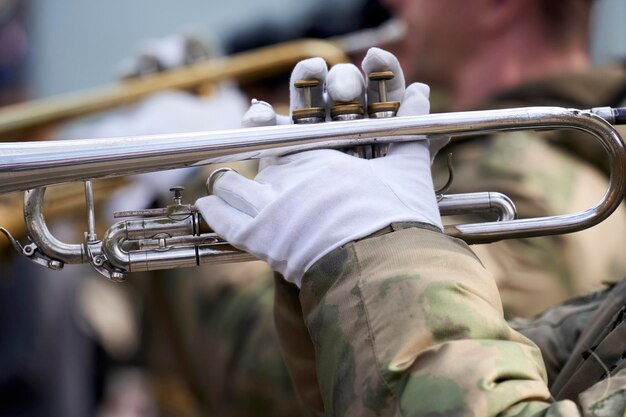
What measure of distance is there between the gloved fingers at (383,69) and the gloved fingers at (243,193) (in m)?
0.20

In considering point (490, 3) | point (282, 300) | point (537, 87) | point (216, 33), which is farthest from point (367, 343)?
point (216, 33)

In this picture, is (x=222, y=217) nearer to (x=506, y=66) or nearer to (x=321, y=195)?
(x=321, y=195)

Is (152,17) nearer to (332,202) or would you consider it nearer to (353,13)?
(353,13)

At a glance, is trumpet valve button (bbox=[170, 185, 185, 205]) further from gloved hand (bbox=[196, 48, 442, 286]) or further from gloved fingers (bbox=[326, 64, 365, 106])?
gloved fingers (bbox=[326, 64, 365, 106])

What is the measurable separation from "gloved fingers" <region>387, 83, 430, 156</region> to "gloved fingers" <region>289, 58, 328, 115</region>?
0.11 meters

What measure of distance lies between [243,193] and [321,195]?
0.40 ft

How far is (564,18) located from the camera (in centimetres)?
319

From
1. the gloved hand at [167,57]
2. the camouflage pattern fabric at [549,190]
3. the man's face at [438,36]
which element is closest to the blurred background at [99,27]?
the gloved hand at [167,57]

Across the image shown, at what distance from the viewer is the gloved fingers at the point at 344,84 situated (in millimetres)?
1528

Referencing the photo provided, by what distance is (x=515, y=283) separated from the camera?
8.31 ft

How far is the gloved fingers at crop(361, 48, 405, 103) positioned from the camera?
157 cm

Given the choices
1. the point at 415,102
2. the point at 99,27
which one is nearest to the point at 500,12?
the point at 415,102

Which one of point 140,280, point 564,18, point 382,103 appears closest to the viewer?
point 382,103

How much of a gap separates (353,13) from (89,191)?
3960 millimetres
